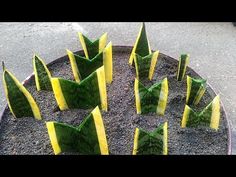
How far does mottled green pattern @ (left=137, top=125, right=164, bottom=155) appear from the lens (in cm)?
112

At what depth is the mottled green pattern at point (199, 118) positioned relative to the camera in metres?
1.25

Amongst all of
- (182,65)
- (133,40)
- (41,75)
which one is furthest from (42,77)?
(133,40)

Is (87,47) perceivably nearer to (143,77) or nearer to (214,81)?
(143,77)

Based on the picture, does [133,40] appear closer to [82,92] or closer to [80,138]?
[82,92]

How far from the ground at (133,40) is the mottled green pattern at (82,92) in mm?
503

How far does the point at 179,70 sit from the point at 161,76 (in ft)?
0.29

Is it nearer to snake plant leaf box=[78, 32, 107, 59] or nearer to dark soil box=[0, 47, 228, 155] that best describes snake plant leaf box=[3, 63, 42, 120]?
dark soil box=[0, 47, 228, 155]

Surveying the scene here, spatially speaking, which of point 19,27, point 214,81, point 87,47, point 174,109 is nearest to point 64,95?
point 87,47

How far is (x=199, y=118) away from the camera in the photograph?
1.27 meters

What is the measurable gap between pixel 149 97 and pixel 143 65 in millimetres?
182

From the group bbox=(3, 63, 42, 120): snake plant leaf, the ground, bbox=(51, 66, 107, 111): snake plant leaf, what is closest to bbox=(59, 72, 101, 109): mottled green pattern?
bbox=(51, 66, 107, 111): snake plant leaf

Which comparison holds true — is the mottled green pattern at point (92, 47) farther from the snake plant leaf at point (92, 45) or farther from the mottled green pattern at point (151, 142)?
the mottled green pattern at point (151, 142)

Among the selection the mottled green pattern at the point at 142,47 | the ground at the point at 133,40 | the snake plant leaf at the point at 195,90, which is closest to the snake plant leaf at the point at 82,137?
the snake plant leaf at the point at 195,90

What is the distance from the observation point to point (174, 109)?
1.38m
